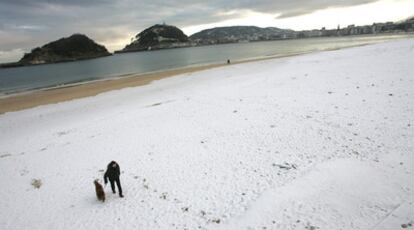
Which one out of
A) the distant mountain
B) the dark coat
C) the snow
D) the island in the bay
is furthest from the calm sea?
the distant mountain

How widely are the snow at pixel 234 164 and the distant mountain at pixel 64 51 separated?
177199 mm

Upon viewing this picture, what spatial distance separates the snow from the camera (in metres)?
6.86

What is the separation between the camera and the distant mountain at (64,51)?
16656 cm

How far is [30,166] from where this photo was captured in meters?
11.4

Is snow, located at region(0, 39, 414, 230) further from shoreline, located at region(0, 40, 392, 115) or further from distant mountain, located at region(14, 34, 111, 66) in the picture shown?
distant mountain, located at region(14, 34, 111, 66)

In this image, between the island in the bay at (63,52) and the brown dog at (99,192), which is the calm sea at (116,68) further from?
the island in the bay at (63,52)

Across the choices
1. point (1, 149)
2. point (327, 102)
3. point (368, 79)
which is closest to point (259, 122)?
point (327, 102)

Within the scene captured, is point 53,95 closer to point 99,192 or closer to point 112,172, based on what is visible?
point 99,192

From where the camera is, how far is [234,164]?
941 cm

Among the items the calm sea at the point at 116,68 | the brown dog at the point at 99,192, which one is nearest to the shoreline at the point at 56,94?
the calm sea at the point at 116,68

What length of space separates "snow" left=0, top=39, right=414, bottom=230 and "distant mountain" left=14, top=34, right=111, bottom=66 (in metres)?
177

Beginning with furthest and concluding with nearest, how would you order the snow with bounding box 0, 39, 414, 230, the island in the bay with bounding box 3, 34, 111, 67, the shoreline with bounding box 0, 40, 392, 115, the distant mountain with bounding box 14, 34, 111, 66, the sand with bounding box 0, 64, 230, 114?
the distant mountain with bounding box 14, 34, 111, 66 → the island in the bay with bounding box 3, 34, 111, 67 → the shoreline with bounding box 0, 40, 392, 115 → the sand with bounding box 0, 64, 230, 114 → the snow with bounding box 0, 39, 414, 230

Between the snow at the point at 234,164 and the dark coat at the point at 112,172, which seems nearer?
the snow at the point at 234,164

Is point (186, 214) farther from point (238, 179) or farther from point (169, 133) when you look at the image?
point (169, 133)
